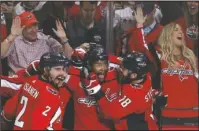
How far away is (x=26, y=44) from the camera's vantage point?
4926 mm

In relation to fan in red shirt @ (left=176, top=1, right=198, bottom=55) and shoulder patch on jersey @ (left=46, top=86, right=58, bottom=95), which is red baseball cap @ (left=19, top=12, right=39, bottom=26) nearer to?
shoulder patch on jersey @ (left=46, top=86, right=58, bottom=95)

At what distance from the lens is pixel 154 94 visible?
198 inches

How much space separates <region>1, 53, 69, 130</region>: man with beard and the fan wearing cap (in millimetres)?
153

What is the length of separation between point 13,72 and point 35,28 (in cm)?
41

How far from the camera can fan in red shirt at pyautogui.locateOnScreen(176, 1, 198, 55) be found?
4.99 m

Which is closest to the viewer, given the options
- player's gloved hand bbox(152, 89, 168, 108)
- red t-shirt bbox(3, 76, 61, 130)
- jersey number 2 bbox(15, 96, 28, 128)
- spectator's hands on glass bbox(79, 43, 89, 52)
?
red t-shirt bbox(3, 76, 61, 130)

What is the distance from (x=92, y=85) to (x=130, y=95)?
0.32 meters

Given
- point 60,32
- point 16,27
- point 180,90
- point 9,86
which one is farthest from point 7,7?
point 180,90

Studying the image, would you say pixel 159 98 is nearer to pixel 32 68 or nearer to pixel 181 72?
pixel 181 72

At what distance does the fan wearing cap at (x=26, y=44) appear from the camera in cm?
487

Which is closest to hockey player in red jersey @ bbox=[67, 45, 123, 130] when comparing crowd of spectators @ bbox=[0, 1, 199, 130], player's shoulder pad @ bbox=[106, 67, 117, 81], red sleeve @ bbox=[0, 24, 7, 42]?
player's shoulder pad @ bbox=[106, 67, 117, 81]

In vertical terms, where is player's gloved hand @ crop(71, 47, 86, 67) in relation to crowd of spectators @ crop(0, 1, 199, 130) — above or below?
below

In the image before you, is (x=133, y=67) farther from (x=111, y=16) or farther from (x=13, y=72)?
(x=13, y=72)

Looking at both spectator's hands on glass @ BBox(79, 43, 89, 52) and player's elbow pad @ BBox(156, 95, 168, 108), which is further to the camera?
player's elbow pad @ BBox(156, 95, 168, 108)
